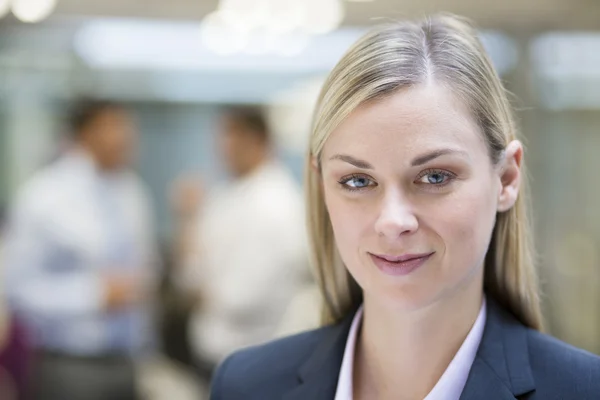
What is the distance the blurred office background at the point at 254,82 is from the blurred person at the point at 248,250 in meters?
0.79

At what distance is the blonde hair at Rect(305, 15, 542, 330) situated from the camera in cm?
120

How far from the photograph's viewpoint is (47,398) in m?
3.49

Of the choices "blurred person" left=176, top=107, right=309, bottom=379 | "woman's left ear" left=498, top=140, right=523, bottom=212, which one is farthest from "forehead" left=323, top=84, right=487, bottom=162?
"blurred person" left=176, top=107, right=309, bottom=379

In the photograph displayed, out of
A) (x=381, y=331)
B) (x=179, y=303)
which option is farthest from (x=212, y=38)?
(x=381, y=331)

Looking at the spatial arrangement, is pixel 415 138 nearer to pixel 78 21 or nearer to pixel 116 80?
pixel 78 21

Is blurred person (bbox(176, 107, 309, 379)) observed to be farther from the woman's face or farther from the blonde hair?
the woman's face

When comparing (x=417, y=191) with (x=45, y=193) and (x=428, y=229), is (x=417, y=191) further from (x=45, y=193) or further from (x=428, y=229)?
(x=45, y=193)

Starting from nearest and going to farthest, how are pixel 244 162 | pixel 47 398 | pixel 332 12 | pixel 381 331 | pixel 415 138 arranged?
pixel 415 138 → pixel 381 331 → pixel 47 398 → pixel 244 162 → pixel 332 12

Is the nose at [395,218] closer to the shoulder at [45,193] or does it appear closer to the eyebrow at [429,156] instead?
the eyebrow at [429,156]

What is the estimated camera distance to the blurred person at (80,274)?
349 centimetres

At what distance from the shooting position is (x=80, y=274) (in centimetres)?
360

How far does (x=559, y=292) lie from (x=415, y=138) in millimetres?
4013

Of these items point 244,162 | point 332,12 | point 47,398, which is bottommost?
point 47,398

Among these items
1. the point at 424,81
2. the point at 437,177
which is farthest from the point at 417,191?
the point at 424,81
